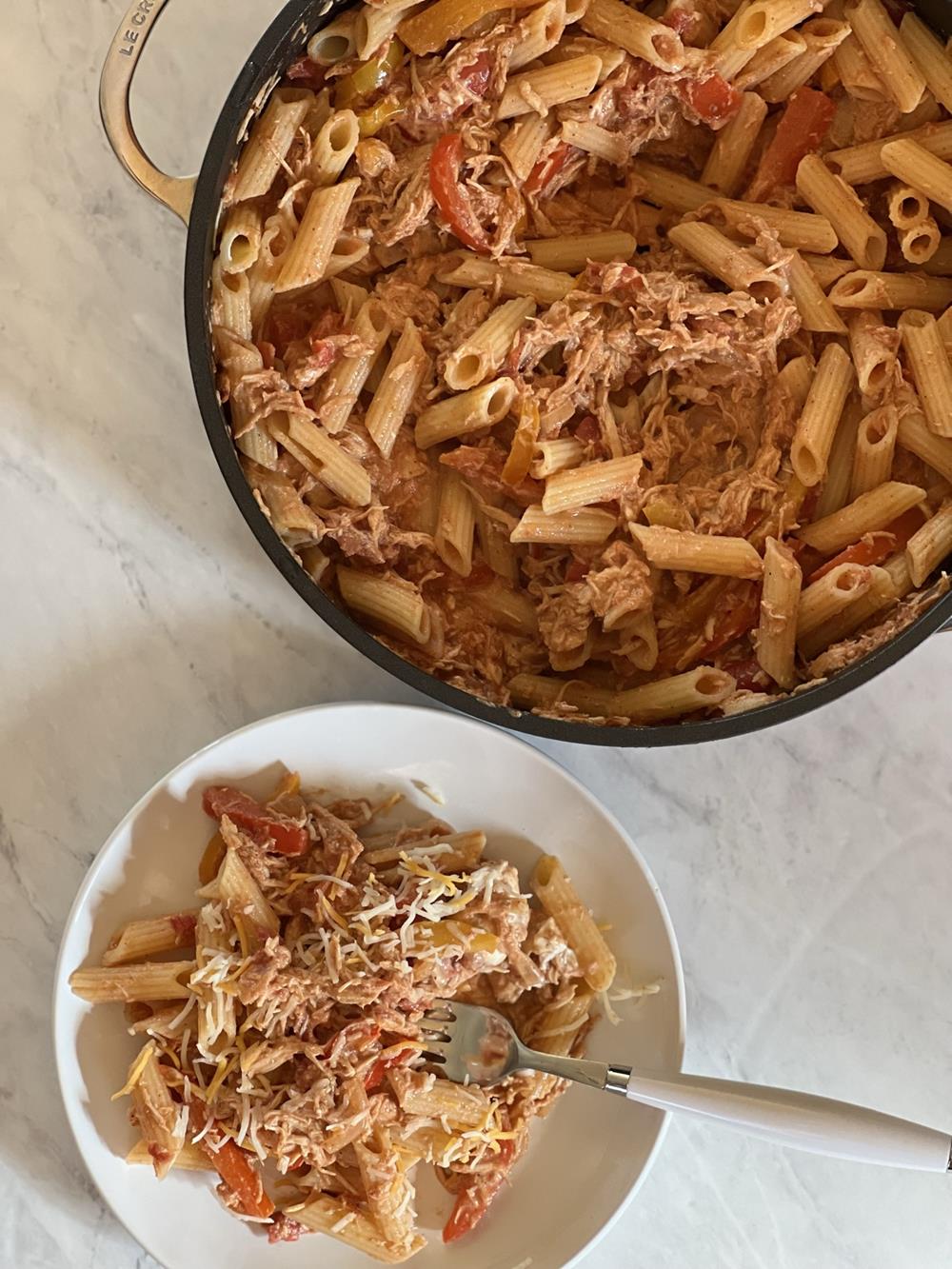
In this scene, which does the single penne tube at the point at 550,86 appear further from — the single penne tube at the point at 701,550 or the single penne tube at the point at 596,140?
the single penne tube at the point at 701,550

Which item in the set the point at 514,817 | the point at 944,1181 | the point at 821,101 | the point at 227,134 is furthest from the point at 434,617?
the point at 944,1181

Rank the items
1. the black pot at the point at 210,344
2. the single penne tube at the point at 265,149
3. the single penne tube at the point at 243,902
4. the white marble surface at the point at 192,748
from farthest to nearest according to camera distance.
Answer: the white marble surface at the point at 192,748, the single penne tube at the point at 243,902, the single penne tube at the point at 265,149, the black pot at the point at 210,344

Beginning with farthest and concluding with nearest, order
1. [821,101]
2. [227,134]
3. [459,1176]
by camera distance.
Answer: [459,1176], [821,101], [227,134]

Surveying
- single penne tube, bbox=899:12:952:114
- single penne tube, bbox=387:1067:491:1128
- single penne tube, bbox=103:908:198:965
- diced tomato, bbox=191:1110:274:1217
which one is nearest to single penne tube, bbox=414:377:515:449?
single penne tube, bbox=899:12:952:114

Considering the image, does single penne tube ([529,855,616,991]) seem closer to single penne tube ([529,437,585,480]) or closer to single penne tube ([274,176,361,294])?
single penne tube ([529,437,585,480])

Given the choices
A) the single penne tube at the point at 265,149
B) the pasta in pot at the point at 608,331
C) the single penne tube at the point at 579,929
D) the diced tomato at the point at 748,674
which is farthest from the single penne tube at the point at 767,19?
the single penne tube at the point at 579,929

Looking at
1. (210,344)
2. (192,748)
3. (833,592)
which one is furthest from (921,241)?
(192,748)

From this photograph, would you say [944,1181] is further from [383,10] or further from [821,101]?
[383,10]
